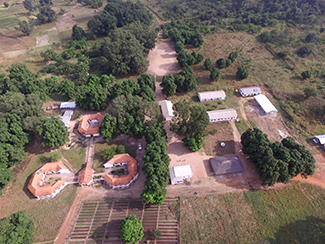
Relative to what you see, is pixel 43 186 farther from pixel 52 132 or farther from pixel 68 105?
pixel 68 105

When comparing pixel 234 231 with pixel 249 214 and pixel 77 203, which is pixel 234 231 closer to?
pixel 249 214

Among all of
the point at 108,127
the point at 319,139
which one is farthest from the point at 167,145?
the point at 319,139

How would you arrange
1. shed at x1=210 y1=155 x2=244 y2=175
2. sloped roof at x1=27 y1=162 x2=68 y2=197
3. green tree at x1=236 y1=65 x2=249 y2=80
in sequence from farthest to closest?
green tree at x1=236 y1=65 x2=249 y2=80, shed at x1=210 y1=155 x2=244 y2=175, sloped roof at x1=27 y1=162 x2=68 y2=197

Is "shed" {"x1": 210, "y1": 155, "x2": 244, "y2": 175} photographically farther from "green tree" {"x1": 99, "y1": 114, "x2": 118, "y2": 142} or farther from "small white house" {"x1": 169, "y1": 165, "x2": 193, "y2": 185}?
"green tree" {"x1": 99, "y1": 114, "x2": 118, "y2": 142}

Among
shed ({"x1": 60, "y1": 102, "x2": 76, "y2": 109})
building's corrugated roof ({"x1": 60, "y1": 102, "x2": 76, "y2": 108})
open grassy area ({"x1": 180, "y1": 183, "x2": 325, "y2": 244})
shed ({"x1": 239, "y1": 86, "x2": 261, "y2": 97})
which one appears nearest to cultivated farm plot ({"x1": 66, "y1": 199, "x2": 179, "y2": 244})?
open grassy area ({"x1": 180, "y1": 183, "x2": 325, "y2": 244})

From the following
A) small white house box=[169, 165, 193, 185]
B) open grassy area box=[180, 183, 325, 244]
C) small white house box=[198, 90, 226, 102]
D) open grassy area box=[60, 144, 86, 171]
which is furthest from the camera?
small white house box=[198, 90, 226, 102]

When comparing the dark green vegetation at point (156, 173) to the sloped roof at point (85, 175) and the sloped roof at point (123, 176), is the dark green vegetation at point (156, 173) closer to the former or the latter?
the sloped roof at point (123, 176)
